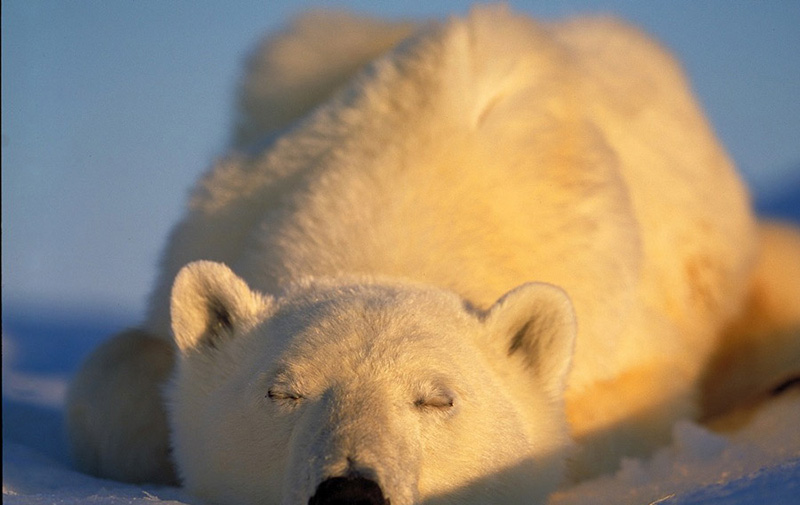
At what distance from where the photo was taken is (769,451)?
3670mm

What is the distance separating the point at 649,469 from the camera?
3.75 metres

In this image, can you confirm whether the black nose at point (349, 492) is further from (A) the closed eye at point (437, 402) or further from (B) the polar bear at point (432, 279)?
(A) the closed eye at point (437, 402)

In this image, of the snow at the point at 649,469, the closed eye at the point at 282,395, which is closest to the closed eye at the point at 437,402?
the closed eye at the point at 282,395

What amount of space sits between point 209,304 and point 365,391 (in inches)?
30.9

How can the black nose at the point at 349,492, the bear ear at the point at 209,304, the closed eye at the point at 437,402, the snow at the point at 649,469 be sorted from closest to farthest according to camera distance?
the black nose at the point at 349,492 < the snow at the point at 649,469 < the closed eye at the point at 437,402 < the bear ear at the point at 209,304

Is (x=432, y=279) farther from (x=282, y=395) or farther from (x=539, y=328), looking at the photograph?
(x=282, y=395)

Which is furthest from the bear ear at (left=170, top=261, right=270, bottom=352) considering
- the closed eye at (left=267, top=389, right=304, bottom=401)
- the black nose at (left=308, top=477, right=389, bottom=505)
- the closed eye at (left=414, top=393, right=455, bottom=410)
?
the black nose at (left=308, top=477, right=389, bottom=505)

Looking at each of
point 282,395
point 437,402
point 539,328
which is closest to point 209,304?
point 282,395

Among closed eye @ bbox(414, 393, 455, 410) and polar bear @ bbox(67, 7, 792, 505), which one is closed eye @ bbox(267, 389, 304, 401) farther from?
closed eye @ bbox(414, 393, 455, 410)

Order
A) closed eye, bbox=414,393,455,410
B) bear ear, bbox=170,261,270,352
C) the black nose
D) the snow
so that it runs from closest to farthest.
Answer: the black nose → the snow → closed eye, bbox=414,393,455,410 → bear ear, bbox=170,261,270,352

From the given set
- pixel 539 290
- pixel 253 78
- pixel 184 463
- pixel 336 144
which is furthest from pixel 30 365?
pixel 539 290

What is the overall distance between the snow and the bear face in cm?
25

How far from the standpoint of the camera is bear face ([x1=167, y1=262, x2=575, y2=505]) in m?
2.55

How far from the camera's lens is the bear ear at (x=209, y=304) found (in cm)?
312
